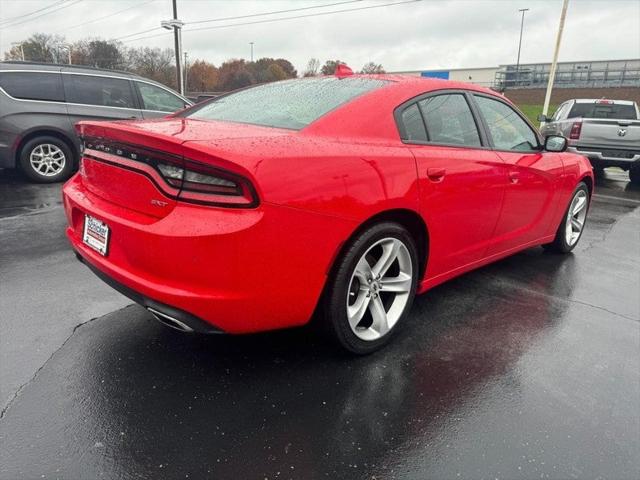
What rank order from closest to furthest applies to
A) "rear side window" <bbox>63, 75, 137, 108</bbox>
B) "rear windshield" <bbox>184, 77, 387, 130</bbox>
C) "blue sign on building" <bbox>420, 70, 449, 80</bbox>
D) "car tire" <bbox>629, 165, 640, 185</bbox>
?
"rear windshield" <bbox>184, 77, 387, 130</bbox>
"blue sign on building" <bbox>420, 70, 449, 80</bbox>
"rear side window" <bbox>63, 75, 137, 108</bbox>
"car tire" <bbox>629, 165, 640, 185</bbox>

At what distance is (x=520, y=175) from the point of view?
3408 millimetres

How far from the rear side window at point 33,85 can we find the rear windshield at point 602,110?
10.8 metres

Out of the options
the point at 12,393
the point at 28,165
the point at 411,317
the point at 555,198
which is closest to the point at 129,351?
the point at 12,393

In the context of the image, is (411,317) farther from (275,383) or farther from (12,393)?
(12,393)

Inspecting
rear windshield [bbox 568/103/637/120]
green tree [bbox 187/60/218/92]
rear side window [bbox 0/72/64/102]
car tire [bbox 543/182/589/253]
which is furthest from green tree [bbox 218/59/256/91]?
car tire [bbox 543/182/589/253]

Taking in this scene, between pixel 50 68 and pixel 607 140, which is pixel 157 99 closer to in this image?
pixel 50 68

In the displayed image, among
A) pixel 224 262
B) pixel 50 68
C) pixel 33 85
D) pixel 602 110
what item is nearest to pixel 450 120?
pixel 224 262

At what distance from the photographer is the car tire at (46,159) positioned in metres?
6.96

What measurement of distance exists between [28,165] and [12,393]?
588cm

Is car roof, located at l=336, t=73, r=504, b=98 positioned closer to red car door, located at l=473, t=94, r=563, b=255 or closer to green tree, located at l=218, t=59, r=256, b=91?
red car door, located at l=473, t=94, r=563, b=255

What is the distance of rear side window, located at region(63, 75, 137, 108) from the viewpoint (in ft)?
24.2

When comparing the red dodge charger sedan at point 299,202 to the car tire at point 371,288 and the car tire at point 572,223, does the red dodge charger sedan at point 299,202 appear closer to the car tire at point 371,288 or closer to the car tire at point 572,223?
the car tire at point 371,288

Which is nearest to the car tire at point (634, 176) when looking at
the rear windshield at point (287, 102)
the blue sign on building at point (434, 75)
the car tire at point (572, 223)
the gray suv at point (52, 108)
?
the blue sign on building at point (434, 75)

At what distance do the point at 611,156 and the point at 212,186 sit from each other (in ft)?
31.7
